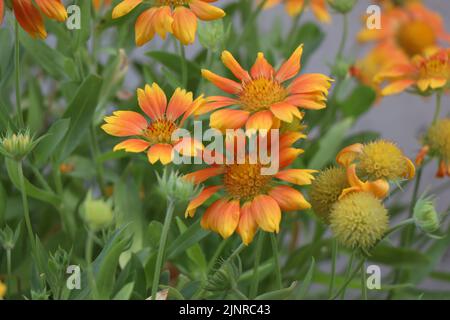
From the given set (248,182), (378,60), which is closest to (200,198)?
(248,182)

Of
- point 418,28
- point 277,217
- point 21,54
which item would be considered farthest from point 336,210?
point 418,28

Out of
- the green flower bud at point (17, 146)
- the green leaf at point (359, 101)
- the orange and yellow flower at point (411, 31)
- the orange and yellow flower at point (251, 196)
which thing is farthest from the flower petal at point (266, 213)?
the orange and yellow flower at point (411, 31)

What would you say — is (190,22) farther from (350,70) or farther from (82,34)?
(350,70)

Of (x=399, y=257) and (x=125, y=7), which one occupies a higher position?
(x=125, y=7)

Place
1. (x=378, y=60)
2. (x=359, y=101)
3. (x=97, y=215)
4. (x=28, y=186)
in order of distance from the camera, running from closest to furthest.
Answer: (x=97, y=215) < (x=28, y=186) < (x=359, y=101) < (x=378, y=60)

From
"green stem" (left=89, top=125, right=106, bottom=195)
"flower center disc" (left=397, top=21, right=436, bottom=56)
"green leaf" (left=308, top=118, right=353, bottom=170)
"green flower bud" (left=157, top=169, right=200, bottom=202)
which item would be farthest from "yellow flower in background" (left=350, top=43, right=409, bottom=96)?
"green flower bud" (left=157, top=169, right=200, bottom=202)

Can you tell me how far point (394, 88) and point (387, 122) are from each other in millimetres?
602

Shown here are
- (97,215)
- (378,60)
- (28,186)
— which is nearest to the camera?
(97,215)

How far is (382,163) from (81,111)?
0.57 ft

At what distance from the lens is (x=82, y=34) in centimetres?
48

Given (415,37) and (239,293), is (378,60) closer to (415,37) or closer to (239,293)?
(415,37)

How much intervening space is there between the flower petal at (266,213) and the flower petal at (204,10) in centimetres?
9

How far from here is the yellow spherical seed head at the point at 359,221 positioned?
38 cm

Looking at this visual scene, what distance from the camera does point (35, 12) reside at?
0.41 meters
